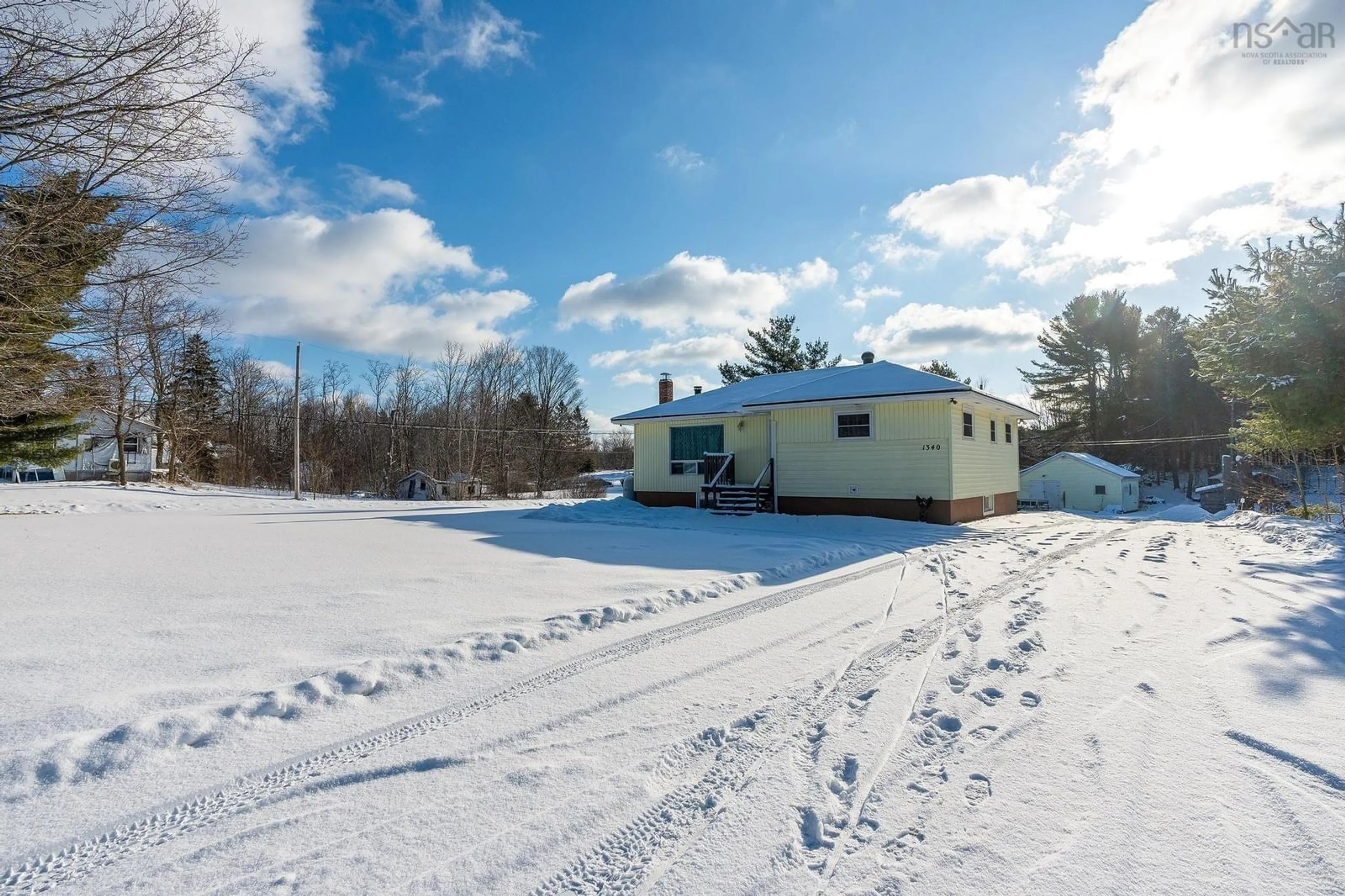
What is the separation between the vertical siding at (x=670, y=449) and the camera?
15.9 meters

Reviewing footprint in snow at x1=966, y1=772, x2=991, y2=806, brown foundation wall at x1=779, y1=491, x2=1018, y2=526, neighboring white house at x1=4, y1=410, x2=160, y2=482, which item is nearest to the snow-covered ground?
→ footprint in snow at x1=966, y1=772, x2=991, y2=806

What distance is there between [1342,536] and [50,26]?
54.7 ft

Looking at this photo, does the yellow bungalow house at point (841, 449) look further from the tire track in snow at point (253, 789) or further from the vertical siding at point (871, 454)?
the tire track in snow at point (253, 789)

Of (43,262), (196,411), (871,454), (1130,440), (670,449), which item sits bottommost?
(871,454)

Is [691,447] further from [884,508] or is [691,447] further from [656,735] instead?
[656,735]

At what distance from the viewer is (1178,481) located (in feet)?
133

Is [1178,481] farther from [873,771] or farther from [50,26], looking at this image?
[50,26]

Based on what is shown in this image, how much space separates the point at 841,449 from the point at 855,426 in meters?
0.64

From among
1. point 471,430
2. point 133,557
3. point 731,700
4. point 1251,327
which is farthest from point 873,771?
point 471,430

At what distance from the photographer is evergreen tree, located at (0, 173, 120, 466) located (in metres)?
5.54

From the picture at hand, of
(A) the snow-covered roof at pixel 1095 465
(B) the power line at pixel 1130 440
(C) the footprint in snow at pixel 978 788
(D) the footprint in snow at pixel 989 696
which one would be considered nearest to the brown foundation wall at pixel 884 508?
(D) the footprint in snow at pixel 989 696

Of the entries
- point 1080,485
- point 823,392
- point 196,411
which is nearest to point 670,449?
point 823,392

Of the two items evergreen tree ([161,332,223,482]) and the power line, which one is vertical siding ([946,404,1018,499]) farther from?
evergreen tree ([161,332,223,482])

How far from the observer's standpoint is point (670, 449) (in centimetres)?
1756
